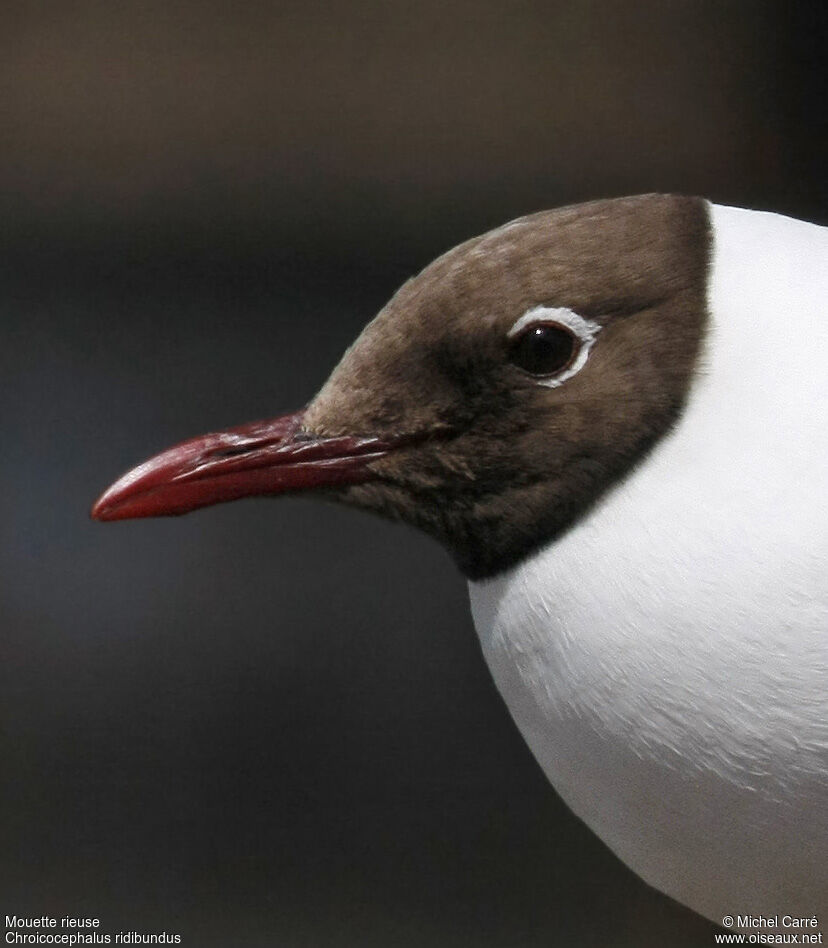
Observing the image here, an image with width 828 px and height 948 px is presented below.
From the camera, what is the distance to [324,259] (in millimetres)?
2928

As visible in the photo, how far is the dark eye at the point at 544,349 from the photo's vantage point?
980 millimetres

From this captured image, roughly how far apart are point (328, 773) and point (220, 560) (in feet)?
1.54

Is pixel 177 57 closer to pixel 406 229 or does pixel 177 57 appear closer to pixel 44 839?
pixel 406 229

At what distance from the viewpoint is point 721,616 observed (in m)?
0.92

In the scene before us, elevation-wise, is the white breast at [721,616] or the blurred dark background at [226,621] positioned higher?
the blurred dark background at [226,621]
